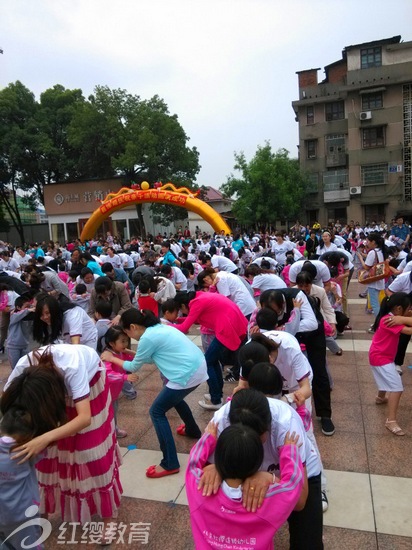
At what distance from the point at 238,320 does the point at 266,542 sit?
8.90 feet

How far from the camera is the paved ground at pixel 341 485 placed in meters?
2.62

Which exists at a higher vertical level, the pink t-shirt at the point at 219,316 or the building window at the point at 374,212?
the building window at the point at 374,212

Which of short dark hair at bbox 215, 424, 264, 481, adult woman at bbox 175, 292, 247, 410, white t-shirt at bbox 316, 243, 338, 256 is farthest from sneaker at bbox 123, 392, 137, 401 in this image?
white t-shirt at bbox 316, 243, 338, 256

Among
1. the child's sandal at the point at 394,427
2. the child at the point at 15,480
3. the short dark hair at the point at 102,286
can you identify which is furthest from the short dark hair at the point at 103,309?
the child's sandal at the point at 394,427

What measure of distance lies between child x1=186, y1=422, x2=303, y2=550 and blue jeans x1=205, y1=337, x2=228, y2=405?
2.62 metres

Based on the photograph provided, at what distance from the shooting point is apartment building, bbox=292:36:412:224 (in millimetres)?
27031

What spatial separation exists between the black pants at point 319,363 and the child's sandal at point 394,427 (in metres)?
0.54

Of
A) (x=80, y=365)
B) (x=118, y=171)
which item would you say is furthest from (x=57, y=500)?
(x=118, y=171)

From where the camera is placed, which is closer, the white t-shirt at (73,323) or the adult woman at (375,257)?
the white t-shirt at (73,323)

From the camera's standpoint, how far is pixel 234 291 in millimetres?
5055

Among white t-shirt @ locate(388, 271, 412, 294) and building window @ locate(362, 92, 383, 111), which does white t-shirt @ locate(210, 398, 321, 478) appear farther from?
building window @ locate(362, 92, 383, 111)

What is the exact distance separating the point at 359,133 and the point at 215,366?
28214 mm

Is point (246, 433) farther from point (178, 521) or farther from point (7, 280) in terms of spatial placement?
point (7, 280)

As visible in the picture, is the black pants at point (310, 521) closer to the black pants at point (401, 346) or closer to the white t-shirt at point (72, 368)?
the white t-shirt at point (72, 368)
